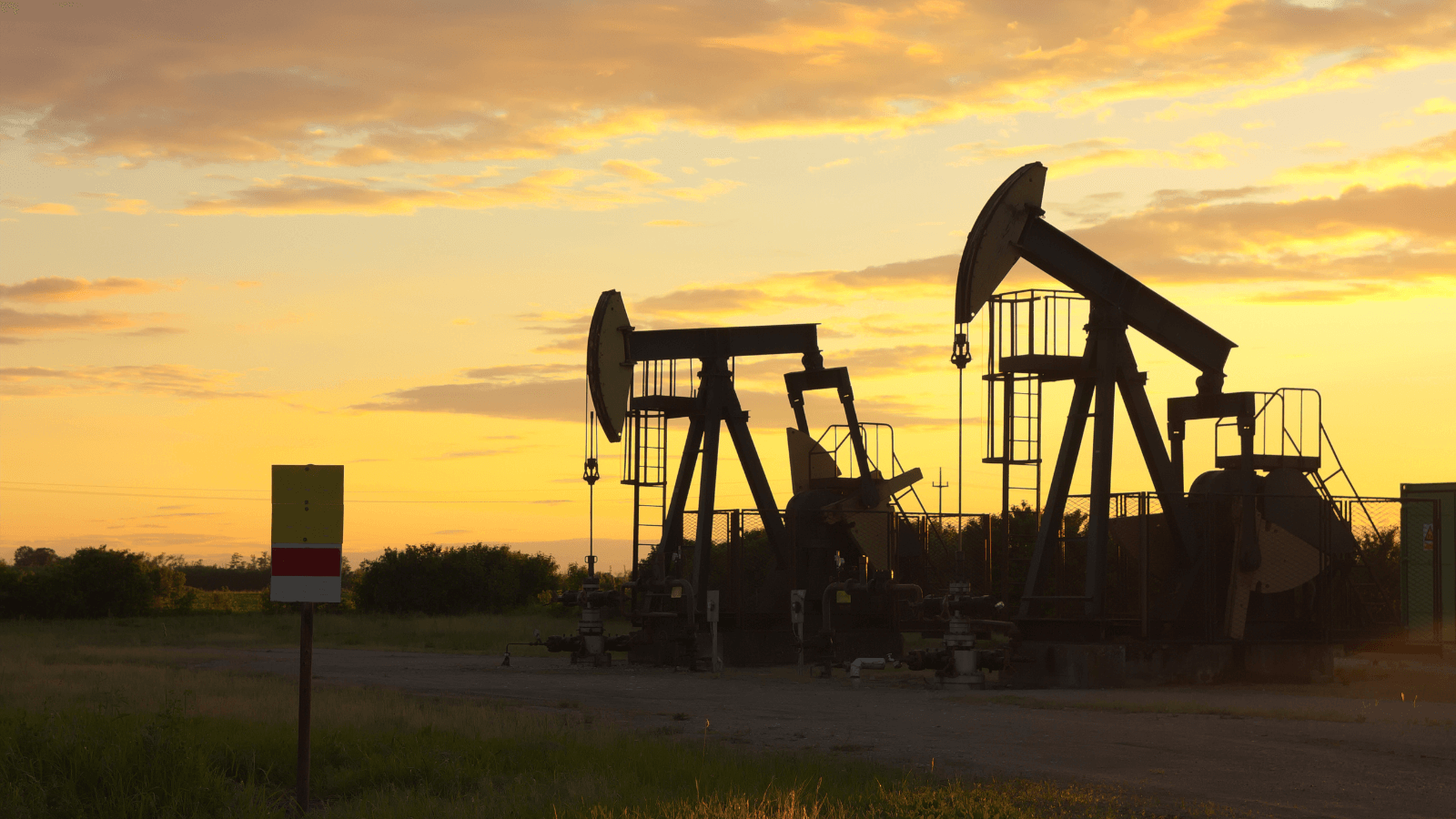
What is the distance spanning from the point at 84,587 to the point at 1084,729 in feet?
135

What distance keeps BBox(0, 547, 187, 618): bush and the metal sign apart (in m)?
42.5

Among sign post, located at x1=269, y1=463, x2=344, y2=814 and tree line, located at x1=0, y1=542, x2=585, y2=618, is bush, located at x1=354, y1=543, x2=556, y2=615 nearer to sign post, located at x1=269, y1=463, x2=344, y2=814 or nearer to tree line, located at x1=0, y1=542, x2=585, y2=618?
tree line, located at x1=0, y1=542, x2=585, y2=618

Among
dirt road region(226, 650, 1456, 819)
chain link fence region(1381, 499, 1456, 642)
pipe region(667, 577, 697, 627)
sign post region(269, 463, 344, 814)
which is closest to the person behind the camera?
sign post region(269, 463, 344, 814)

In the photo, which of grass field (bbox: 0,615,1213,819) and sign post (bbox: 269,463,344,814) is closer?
sign post (bbox: 269,463,344,814)

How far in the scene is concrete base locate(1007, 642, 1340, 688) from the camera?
63.5ft

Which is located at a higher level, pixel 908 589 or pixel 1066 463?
pixel 1066 463

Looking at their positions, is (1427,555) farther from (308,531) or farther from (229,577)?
(229,577)

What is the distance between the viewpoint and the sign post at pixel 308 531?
8.18 meters

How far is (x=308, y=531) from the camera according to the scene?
8.22 metres

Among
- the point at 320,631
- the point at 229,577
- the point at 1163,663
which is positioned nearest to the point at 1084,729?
the point at 1163,663

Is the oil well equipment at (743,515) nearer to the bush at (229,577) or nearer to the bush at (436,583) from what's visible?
the bush at (436,583)

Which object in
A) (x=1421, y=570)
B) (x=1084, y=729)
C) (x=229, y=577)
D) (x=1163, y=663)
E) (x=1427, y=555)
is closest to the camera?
(x=1084, y=729)

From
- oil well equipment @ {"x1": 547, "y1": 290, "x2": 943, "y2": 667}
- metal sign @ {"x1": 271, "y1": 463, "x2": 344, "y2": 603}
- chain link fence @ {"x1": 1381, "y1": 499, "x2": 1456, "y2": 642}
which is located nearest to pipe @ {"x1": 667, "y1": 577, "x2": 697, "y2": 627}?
oil well equipment @ {"x1": 547, "y1": 290, "x2": 943, "y2": 667}

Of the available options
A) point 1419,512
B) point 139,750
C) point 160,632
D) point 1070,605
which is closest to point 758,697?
Result: point 139,750
